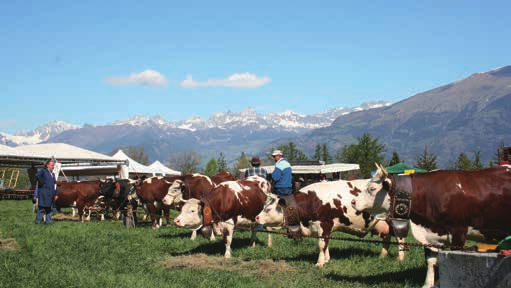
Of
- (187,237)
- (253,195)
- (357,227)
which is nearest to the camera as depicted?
(357,227)

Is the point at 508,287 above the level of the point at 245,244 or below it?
above

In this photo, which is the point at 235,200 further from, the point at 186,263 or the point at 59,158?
the point at 59,158

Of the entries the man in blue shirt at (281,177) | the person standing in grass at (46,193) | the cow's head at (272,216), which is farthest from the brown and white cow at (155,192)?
the cow's head at (272,216)

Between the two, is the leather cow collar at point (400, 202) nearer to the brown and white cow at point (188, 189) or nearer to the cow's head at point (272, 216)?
the cow's head at point (272, 216)

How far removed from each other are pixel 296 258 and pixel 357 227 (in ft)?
5.45

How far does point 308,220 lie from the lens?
1260cm

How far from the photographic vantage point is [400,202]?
365 inches

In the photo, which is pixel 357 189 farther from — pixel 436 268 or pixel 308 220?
pixel 436 268

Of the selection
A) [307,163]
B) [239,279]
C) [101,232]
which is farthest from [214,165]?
[239,279]

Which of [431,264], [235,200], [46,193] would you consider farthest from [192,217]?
[46,193]

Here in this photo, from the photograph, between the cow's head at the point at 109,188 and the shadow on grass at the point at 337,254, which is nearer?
the shadow on grass at the point at 337,254

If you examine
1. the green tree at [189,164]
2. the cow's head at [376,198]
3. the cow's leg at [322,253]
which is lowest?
the green tree at [189,164]

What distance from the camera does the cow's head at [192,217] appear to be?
1316cm

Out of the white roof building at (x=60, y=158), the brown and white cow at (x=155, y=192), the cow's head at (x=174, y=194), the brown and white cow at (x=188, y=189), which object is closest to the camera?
the brown and white cow at (x=188, y=189)
